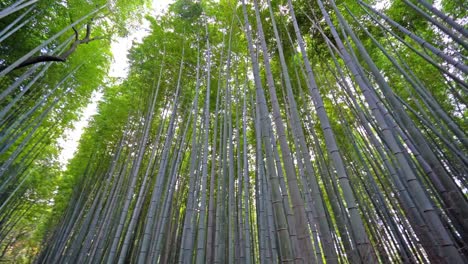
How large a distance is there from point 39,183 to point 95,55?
3906 millimetres

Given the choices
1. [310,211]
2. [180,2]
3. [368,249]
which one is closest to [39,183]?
[180,2]

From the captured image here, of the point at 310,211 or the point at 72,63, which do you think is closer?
the point at 310,211

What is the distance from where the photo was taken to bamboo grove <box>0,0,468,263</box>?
6.13 ft

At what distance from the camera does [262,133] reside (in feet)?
5.98

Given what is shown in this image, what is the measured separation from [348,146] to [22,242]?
1271 centimetres

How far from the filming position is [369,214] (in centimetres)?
359

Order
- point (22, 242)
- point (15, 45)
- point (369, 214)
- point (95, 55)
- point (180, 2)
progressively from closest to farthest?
point (369, 214) < point (15, 45) < point (180, 2) < point (95, 55) < point (22, 242)

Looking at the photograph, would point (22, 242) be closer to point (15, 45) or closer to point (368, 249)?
point (15, 45)

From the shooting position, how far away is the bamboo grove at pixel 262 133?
6.13 feet

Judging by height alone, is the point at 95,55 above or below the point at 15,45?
above

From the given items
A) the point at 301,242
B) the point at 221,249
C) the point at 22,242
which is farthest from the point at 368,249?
the point at 22,242

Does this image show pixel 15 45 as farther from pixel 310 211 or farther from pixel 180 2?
pixel 310 211

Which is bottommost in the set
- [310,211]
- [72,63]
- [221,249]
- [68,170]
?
[221,249]

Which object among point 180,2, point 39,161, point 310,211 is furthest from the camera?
point 39,161
